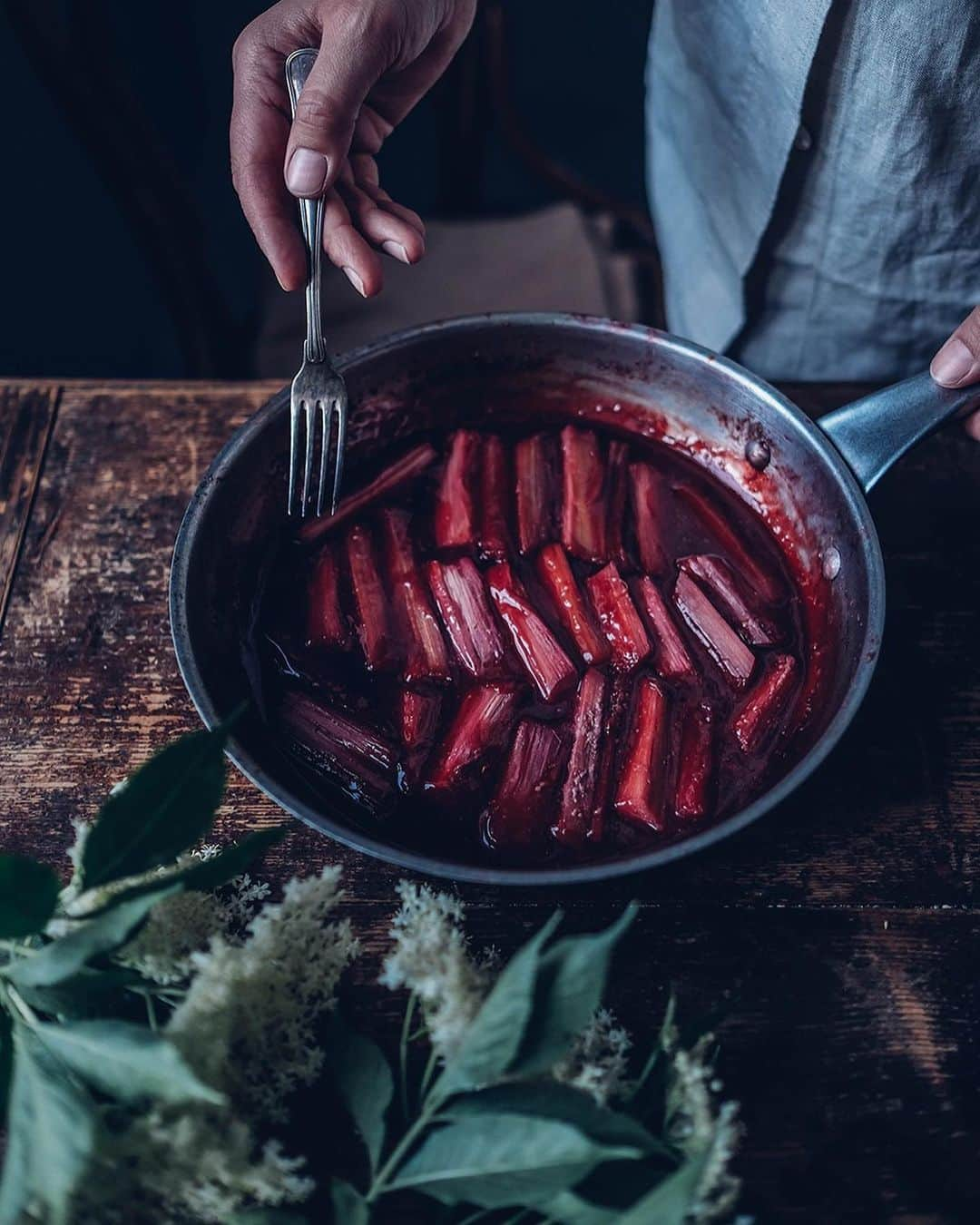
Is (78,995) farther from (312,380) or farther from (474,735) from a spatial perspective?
(312,380)

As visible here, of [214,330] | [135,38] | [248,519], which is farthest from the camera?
[135,38]

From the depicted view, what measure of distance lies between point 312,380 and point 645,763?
65 cm

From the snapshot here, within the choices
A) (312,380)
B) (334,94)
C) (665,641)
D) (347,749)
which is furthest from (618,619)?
(334,94)

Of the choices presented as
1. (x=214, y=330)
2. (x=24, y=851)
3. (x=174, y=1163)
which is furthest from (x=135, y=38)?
(x=174, y=1163)

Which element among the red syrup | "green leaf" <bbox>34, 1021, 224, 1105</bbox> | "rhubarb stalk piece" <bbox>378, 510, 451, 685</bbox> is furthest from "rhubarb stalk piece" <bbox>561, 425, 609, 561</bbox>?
"green leaf" <bbox>34, 1021, 224, 1105</bbox>

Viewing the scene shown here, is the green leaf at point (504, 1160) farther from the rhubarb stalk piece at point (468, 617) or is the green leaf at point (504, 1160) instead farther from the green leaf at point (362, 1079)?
the rhubarb stalk piece at point (468, 617)

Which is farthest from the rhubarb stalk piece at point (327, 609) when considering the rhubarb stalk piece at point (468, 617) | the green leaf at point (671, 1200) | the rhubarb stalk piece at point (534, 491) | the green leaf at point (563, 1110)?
the green leaf at point (671, 1200)

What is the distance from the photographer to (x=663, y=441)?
1.54 m

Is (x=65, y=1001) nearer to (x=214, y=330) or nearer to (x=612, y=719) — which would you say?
(x=612, y=719)

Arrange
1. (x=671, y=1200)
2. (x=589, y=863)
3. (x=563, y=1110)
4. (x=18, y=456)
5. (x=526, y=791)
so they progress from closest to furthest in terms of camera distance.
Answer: (x=671, y=1200) → (x=563, y=1110) → (x=589, y=863) → (x=526, y=791) → (x=18, y=456)

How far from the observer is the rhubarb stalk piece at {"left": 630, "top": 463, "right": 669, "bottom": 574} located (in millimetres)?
1449

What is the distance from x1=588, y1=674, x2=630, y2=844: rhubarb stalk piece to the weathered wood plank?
839 mm

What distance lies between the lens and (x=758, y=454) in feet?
4.78

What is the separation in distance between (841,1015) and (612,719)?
42 centimetres
